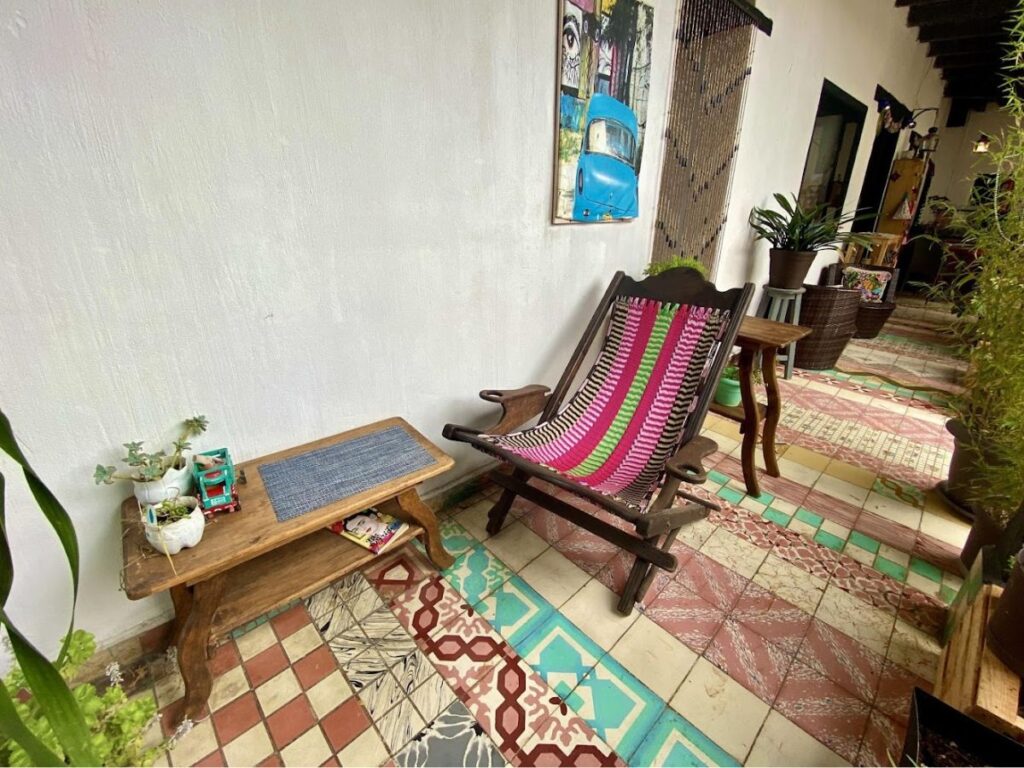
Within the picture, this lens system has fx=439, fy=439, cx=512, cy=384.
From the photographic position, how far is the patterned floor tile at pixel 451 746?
1.09 metres

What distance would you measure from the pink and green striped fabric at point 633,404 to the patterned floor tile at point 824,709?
66 centimetres

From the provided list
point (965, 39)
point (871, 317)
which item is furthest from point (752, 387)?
point (965, 39)

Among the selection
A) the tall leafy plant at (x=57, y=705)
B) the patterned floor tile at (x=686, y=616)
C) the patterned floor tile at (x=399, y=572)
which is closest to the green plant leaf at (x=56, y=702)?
the tall leafy plant at (x=57, y=705)

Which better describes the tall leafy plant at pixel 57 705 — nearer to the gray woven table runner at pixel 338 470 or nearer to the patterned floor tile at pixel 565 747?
the gray woven table runner at pixel 338 470

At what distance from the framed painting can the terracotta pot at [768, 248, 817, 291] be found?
1620mm

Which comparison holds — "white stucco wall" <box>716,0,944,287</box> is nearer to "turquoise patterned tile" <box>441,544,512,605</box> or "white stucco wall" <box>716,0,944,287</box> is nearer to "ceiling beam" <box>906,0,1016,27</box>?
"ceiling beam" <box>906,0,1016,27</box>

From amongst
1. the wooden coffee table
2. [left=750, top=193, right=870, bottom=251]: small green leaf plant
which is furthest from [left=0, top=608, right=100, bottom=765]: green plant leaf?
[left=750, top=193, right=870, bottom=251]: small green leaf plant

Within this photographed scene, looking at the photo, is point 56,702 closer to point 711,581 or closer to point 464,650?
point 464,650

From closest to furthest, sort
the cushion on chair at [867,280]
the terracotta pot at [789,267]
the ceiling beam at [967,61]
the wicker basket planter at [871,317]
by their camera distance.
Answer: the terracotta pot at [789,267]
the cushion on chair at [867,280]
the wicker basket planter at [871,317]
the ceiling beam at [967,61]

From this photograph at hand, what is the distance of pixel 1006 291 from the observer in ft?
4.73

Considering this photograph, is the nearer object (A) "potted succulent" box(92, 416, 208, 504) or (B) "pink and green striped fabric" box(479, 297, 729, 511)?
(A) "potted succulent" box(92, 416, 208, 504)

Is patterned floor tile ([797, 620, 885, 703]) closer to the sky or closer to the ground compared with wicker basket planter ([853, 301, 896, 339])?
closer to the ground

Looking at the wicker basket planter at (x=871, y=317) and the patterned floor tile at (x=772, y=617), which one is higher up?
the wicker basket planter at (x=871, y=317)

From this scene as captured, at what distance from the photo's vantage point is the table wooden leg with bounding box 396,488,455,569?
4.74 ft
